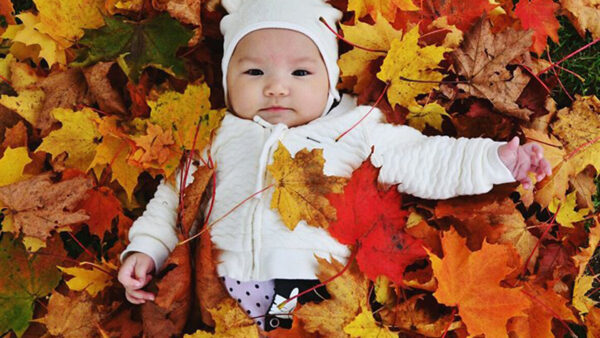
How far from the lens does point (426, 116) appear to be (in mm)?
2275

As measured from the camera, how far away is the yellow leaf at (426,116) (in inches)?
88.1

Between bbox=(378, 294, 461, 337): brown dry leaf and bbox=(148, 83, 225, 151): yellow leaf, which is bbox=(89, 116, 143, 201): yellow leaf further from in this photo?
bbox=(378, 294, 461, 337): brown dry leaf

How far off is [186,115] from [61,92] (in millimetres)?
624

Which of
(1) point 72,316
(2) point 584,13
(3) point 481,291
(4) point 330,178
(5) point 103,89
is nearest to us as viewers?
(3) point 481,291

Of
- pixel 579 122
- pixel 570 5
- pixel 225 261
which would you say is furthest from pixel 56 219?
pixel 570 5

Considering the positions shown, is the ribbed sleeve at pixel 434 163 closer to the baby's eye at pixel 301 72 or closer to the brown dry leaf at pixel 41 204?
the baby's eye at pixel 301 72

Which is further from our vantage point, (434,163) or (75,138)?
(75,138)

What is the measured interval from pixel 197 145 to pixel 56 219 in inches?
26.0

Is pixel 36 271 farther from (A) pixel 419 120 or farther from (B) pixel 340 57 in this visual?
(A) pixel 419 120

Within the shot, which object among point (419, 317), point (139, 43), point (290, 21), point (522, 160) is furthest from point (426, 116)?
point (139, 43)

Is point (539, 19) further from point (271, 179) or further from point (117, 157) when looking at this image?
point (117, 157)

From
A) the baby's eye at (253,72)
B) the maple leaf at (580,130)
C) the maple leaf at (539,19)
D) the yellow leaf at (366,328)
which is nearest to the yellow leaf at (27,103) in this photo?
the baby's eye at (253,72)

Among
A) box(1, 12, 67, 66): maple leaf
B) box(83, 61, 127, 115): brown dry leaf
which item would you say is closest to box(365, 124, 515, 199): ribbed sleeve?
box(83, 61, 127, 115): brown dry leaf

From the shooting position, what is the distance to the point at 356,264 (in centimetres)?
203
